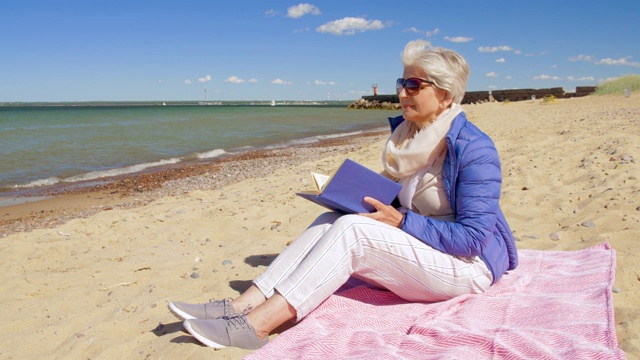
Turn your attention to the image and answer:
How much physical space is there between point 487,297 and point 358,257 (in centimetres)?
79

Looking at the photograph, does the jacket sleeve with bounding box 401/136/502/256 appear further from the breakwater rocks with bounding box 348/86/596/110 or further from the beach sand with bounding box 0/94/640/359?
the breakwater rocks with bounding box 348/86/596/110

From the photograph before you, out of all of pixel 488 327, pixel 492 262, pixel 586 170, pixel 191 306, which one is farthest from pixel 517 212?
pixel 191 306

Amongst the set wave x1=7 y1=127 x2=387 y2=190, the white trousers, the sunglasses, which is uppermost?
the sunglasses

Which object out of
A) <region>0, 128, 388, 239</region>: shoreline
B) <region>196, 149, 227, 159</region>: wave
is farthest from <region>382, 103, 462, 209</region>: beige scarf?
<region>196, 149, 227, 159</region>: wave

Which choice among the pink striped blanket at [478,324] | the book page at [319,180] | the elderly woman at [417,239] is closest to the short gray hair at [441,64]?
the elderly woman at [417,239]

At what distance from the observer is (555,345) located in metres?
2.51

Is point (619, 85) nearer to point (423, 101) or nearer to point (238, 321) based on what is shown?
point (423, 101)

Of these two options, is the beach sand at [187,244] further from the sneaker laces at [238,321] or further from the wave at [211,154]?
the wave at [211,154]

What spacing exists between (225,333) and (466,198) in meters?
1.44

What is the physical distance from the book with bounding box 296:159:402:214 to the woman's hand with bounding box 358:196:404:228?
63 mm

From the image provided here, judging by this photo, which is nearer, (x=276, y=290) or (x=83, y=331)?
(x=276, y=290)

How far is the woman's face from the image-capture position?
3.11m

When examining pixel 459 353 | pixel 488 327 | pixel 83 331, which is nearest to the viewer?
pixel 459 353

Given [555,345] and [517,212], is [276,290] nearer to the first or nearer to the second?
[555,345]
